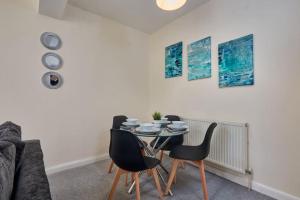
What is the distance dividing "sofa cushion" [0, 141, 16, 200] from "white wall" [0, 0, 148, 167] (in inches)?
65.9

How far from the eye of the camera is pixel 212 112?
8.64 feet

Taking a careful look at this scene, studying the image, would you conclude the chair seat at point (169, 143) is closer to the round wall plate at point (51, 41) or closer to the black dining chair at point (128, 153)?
the black dining chair at point (128, 153)

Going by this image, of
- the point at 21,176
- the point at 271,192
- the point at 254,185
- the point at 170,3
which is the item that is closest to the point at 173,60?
the point at 170,3

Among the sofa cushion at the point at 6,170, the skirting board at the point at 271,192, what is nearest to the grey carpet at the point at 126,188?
the skirting board at the point at 271,192

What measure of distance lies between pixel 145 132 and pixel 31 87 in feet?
6.18

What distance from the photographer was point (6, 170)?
32.8 inches

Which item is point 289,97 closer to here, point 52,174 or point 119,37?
point 119,37

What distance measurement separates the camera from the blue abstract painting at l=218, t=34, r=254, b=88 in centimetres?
217

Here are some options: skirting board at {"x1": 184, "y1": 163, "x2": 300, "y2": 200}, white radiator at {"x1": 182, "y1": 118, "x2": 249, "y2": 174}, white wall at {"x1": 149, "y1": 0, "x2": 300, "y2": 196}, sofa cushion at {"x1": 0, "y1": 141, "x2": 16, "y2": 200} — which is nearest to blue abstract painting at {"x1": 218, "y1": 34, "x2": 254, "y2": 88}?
white wall at {"x1": 149, "y1": 0, "x2": 300, "y2": 196}

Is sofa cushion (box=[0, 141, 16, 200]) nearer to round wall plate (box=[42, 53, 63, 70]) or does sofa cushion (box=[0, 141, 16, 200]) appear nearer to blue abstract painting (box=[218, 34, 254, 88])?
round wall plate (box=[42, 53, 63, 70])

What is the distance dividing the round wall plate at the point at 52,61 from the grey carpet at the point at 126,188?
1.70 m

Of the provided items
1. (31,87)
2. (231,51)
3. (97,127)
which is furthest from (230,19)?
(31,87)

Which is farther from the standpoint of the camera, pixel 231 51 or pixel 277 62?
pixel 231 51

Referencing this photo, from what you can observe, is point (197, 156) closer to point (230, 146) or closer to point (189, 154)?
point (189, 154)
